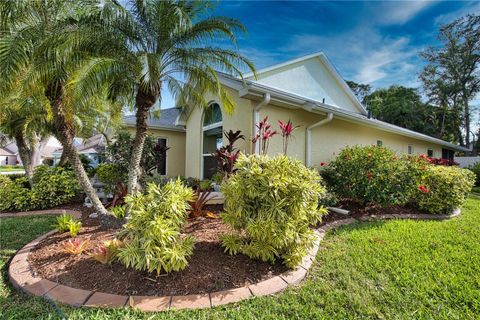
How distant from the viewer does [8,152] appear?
48.5 metres

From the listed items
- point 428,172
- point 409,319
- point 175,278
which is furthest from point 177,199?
point 428,172

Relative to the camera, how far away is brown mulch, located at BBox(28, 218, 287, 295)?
3.05 metres

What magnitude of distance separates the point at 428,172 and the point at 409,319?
6.41 meters

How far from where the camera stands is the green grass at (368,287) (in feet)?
8.83

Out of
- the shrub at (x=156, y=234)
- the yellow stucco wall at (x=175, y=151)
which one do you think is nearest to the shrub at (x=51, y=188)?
the yellow stucco wall at (x=175, y=151)

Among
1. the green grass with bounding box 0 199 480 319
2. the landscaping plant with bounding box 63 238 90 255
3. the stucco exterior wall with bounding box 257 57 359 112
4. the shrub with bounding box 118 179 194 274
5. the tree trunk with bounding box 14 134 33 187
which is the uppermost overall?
the stucco exterior wall with bounding box 257 57 359 112

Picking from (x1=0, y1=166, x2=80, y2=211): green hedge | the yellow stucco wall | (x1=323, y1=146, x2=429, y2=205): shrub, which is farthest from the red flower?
(x1=0, y1=166, x2=80, y2=211): green hedge

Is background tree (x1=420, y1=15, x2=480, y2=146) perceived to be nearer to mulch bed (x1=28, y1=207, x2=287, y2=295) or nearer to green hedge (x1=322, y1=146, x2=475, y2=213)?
green hedge (x1=322, y1=146, x2=475, y2=213)

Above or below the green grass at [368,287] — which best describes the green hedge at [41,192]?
above

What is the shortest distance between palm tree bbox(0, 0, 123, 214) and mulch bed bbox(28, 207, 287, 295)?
1630 millimetres

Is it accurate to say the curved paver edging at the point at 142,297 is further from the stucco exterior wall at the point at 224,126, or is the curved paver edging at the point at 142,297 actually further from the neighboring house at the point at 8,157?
the neighboring house at the point at 8,157

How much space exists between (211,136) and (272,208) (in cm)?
747

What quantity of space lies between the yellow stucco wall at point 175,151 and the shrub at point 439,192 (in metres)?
10.8

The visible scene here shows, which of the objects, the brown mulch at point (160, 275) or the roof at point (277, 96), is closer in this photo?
the brown mulch at point (160, 275)
